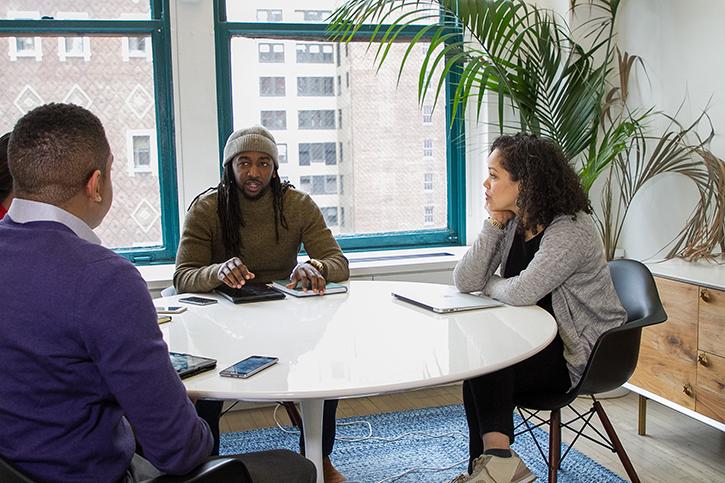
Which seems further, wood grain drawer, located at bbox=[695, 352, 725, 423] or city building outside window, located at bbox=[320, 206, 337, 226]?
city building outside window, located at bbox=[320, 206, 337, 226]

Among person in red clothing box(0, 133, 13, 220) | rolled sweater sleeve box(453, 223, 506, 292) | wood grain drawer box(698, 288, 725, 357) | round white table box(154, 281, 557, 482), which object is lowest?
wood grain drawer box(698, 288, 725, 357)

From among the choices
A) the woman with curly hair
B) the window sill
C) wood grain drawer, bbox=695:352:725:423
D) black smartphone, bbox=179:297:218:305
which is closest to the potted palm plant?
wood grain drawer, bbox=695:352:725:423

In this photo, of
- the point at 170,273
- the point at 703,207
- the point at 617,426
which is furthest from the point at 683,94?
the point at 170,273

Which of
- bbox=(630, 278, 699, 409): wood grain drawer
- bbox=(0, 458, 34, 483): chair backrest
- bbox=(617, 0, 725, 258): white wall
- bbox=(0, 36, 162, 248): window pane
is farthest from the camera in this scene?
bbox=(0, 36, 162, 248): window pane

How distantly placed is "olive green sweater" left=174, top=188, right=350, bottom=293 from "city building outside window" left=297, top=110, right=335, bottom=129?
0.97 meters

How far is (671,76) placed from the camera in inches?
146

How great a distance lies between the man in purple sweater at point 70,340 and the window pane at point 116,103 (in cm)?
263

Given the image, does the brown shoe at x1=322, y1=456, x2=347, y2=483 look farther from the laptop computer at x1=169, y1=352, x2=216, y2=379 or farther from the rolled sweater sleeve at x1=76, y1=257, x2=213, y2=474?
the rolled sweater sleeve at x1=76, y1=257, x2=213, y2=474

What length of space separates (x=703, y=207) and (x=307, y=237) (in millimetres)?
1708

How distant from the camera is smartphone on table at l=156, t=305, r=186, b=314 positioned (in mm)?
2430

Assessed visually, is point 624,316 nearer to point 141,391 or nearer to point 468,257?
point 468,257

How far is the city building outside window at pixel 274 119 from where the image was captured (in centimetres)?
417

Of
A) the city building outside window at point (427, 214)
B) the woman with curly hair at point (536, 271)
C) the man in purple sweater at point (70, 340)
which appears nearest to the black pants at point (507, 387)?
the woman with curly hair at point (536, 271)

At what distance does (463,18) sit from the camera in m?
3.64
